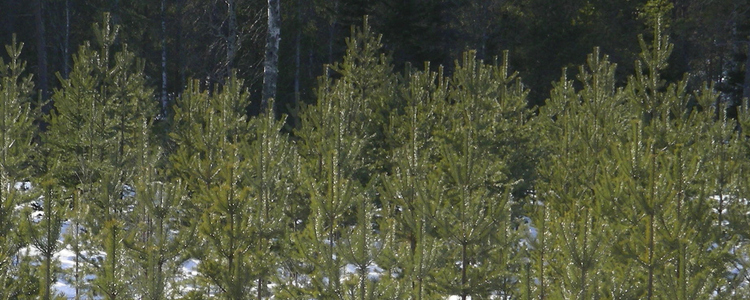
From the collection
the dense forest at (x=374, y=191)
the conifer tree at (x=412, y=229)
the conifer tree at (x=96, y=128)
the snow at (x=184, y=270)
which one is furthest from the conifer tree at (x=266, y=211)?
the conifer tree at (x=96, y=128)

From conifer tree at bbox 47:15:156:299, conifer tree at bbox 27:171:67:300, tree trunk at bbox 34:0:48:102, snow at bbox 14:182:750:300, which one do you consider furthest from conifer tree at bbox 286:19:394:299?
tree trunk at bbox 34:0:48:102

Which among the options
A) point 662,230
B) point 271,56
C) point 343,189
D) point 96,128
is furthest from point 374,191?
point 271,56

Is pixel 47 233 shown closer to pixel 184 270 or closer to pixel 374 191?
pixel 374 191

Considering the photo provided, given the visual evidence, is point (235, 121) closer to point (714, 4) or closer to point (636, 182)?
point (636, 182)

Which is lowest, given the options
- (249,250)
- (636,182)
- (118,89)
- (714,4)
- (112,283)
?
(112,283)

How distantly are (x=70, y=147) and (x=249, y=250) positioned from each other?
6340 mm

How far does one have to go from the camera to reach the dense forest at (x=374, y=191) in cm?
621

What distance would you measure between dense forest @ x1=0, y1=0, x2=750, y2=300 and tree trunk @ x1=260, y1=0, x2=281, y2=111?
0.07 meters

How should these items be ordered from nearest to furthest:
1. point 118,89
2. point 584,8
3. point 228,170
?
point 228,170 < point 118,89 < point 584,8

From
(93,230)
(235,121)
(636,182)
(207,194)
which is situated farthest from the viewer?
(235,121)

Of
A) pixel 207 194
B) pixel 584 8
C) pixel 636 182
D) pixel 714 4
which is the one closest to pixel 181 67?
pixel 584 8

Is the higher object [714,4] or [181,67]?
[714,4]

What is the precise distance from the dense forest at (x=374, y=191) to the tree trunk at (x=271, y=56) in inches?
2.8

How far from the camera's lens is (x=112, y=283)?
6.08 meters
